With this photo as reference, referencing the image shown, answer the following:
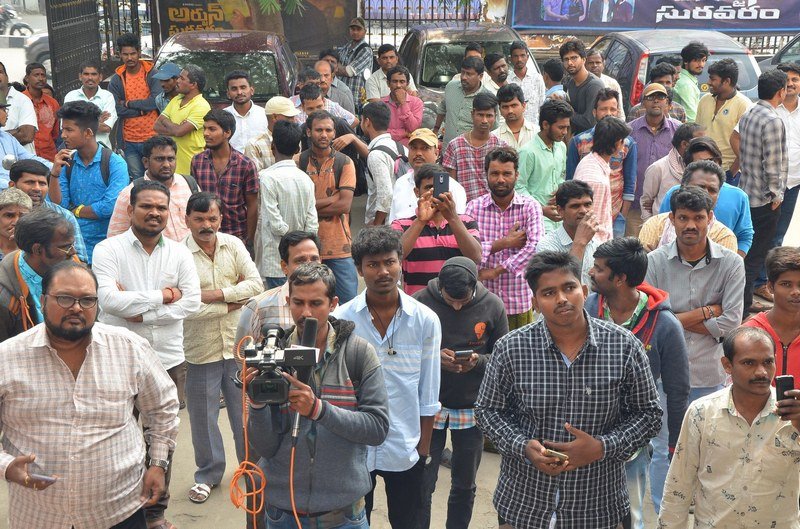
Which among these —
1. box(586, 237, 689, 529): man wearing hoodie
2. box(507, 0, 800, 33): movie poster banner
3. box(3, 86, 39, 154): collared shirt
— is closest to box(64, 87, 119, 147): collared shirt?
box(3, 86, 39, 154): collared shirt

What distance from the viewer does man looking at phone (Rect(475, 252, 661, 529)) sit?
3887 mm

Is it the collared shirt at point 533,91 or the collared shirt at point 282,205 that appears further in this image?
Answer: the collared shirt at point 533,91

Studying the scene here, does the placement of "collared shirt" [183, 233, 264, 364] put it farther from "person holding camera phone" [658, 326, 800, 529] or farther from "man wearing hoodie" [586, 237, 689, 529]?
"person holding camera phone" [658, 326, 800, 529]

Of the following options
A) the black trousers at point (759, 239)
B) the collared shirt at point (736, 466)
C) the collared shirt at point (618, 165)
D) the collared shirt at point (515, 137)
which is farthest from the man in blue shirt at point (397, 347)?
the black trousers at point (759, 239)

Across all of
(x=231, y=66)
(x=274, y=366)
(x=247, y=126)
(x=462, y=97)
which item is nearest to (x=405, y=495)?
(x=274, y=366)

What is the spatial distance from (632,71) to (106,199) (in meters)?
7.85

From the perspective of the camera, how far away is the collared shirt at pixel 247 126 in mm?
8812

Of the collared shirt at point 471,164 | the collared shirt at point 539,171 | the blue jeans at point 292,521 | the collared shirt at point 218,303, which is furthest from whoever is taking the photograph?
the collared shirt at point 471,164

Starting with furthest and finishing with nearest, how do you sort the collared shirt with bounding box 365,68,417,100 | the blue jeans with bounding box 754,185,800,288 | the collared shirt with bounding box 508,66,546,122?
the collared shirt with bounding box 365,68,417,100 < the collared shirt with bounding box 508,66,546,122 < the blue jeans with bounding box 754,185,800,288

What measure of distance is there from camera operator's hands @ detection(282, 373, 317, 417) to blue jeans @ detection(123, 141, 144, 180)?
685 cm

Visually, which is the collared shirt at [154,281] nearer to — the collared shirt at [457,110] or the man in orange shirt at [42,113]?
the collared shirt at [457,110]

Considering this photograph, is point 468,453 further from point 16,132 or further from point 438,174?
point 16,132

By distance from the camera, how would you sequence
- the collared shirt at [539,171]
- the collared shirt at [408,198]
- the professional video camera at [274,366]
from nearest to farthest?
the professional video camera at [274,366]
the collared shirt at [408,198]
the collared shirt at [539,171]

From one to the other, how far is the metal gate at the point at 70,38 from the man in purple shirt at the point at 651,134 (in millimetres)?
7037
